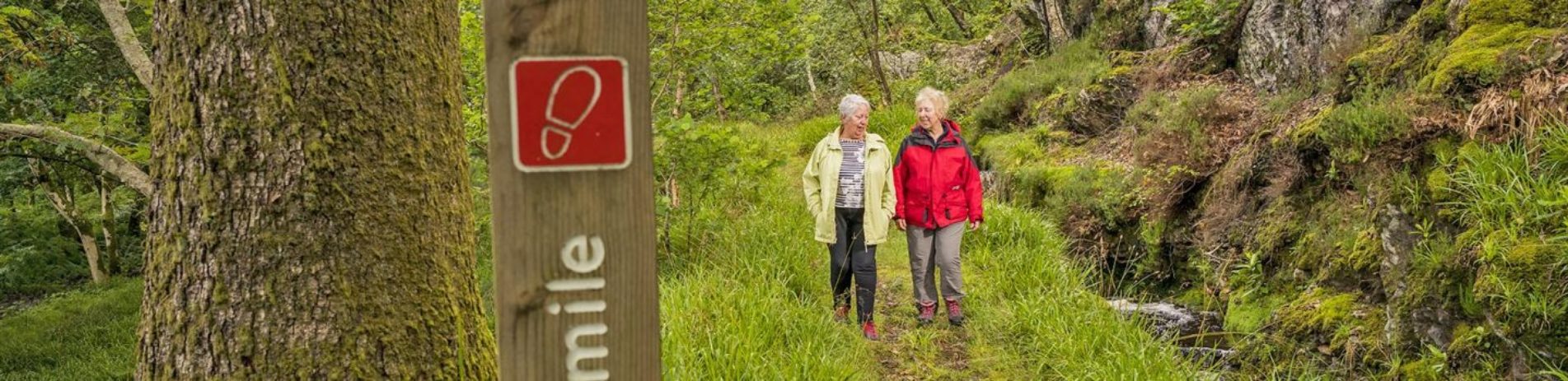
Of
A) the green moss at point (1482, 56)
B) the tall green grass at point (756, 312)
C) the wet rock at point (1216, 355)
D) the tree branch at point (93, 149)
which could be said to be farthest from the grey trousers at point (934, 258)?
the tree branch at point (93, 149)

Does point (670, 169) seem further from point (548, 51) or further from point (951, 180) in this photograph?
point (548, 51)

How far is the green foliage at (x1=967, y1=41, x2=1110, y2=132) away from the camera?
1106 centimetres

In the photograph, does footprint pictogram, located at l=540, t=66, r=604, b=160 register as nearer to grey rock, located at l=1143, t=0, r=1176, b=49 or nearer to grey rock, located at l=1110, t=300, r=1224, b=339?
grey rock, located at l=1110, t=300, r=1224, b=339

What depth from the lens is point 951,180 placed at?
520 centimetres

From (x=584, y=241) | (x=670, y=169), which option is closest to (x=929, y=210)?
(x=670, y=169)

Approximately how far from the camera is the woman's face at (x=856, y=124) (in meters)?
5.03

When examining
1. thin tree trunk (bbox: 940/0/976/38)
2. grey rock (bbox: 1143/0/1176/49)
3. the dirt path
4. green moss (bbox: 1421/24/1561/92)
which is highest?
thin tree trunk (bbox: 940/0/976/38)

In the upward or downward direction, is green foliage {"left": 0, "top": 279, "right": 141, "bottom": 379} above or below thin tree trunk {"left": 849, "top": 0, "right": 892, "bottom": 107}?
below

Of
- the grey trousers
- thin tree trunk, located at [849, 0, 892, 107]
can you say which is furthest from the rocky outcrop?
thin tree trunk, located at [849, 0, 892, 107]

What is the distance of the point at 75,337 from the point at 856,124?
12878mm

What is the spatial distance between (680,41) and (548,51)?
19.8 feet

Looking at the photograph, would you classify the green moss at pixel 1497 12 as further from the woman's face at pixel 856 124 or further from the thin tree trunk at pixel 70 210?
the thin tree trunk at pixel 70 210

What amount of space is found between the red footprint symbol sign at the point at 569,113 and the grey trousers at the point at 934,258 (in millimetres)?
4200

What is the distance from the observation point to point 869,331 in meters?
5.18
